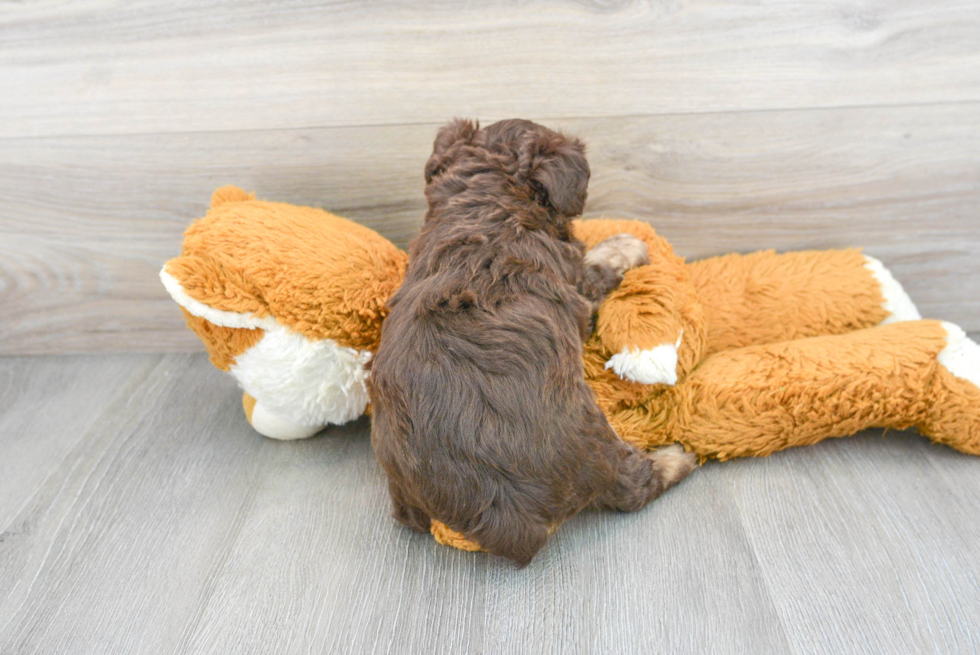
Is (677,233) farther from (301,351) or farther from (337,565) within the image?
(337,565)

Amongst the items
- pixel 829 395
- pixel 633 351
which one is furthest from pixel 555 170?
pixel 829 395

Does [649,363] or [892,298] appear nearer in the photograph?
[649,363]

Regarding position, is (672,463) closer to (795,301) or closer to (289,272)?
(795,301)

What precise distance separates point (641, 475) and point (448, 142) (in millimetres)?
706

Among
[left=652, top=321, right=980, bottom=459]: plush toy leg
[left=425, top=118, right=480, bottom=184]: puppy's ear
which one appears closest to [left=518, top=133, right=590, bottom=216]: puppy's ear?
[left=425, top=118, right=480, bottom=184]: puppy's ear

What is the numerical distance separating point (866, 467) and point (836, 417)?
136mm

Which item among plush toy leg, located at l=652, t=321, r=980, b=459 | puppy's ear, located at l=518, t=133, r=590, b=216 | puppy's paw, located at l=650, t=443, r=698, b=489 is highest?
puppy's ear, located at l=518, t=133, r=590, b=216

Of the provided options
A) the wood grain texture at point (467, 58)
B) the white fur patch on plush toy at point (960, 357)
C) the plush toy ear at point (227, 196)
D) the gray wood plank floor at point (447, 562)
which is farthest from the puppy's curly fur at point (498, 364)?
the white fur patch on plush toy at point (960, 357)

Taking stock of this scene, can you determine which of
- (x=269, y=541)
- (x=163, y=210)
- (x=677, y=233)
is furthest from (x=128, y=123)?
(x=677, y=233)

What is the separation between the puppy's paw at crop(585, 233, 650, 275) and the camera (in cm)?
127

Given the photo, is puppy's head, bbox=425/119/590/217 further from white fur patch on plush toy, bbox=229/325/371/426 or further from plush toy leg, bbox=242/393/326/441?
plush toy leg, bbox=242/393/326/441

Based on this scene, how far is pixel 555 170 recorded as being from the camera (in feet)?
3.76

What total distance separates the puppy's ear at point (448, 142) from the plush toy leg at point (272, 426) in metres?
0.63

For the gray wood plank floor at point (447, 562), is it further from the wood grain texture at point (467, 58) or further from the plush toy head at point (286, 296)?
the wood grain texture at point (467, 58)
